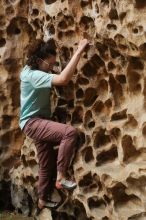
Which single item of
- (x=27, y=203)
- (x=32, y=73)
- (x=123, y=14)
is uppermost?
(x=123, y=14)

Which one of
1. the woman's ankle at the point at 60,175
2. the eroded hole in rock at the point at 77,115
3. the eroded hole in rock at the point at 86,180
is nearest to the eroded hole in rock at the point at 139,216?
the eroded hole in rock at the point at 86,180

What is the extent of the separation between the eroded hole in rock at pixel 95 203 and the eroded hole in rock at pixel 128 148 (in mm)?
396

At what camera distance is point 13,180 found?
4.91m

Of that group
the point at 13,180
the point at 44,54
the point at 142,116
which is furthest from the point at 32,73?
the point at 13,180

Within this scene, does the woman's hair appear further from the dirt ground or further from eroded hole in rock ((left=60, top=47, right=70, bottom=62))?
the dirt ground

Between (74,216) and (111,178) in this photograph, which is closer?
(111,178)

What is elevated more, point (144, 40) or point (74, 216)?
point (144, 40)

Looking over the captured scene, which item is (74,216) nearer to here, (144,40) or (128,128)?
(128,128)

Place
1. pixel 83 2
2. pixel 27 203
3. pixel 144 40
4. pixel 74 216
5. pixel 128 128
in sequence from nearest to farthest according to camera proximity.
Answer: pixel 144 40
pixel 128 128
pixel 83 2
pixel 74 216
pixel 27 203

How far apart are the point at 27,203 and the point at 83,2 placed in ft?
5.58

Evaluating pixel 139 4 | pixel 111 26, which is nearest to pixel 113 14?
pixel 111 26

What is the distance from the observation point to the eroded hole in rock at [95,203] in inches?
159

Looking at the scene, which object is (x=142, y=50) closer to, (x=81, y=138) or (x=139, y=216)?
(x=81, y=138)

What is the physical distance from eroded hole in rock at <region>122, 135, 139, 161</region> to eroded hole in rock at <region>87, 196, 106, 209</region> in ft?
1.30
